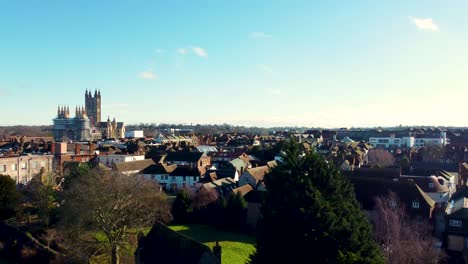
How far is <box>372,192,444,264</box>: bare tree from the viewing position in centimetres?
2167

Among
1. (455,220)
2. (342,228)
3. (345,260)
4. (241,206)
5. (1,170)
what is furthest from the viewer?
(1,170)

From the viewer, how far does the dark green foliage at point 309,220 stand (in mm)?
17094

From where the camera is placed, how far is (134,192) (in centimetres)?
2700

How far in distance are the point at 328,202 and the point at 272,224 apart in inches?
106

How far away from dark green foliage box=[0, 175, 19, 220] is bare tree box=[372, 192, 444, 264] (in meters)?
27.7

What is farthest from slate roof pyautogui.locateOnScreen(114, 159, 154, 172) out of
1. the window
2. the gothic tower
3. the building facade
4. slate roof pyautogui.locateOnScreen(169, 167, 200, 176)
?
the gothic tower

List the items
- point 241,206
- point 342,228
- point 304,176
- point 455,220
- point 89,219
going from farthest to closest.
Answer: point 241,206 < point 455,220 < point 89,219 < point 304,176 < point 342,228

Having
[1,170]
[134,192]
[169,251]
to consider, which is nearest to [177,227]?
[134,192]

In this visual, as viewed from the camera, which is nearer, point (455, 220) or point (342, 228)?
point (342, 228)

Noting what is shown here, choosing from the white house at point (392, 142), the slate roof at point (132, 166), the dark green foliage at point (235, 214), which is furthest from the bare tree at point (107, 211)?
the white house at point (392, 142)

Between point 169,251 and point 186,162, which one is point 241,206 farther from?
point 186,162

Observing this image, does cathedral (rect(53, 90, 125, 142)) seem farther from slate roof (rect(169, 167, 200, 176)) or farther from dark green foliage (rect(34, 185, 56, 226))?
dark green foliage (rect(34, 185, 56, 226))

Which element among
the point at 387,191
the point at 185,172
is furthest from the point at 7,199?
the point at 387,191

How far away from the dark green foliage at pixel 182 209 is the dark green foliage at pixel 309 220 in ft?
54.9
